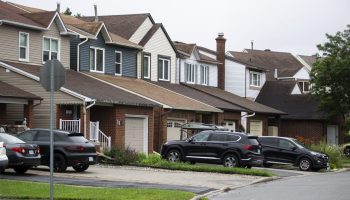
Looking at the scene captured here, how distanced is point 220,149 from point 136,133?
7.80 m

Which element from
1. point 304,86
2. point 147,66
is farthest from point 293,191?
point 304,86

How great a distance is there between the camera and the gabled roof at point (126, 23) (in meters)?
45.9

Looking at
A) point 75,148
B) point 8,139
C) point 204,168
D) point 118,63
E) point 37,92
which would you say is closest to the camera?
point 8,139

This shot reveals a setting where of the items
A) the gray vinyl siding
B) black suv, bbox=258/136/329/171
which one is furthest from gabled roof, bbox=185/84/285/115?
black suv, bbox=258/136/329/171

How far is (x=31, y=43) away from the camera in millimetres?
36500

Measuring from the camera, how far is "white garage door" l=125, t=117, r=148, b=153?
123 feet

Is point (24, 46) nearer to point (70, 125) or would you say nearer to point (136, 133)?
point (70, 125)

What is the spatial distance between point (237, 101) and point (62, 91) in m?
20.3

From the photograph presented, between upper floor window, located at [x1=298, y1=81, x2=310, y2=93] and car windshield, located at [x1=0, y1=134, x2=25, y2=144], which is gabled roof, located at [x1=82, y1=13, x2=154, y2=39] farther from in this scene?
car windshield, located at [x1=0, y1=134, x2=25, y2=144]

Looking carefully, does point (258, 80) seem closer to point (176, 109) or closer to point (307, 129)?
point (307, 129)

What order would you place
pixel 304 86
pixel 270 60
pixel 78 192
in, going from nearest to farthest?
pixel 78 192, pixel 304 86, pixel 270 60

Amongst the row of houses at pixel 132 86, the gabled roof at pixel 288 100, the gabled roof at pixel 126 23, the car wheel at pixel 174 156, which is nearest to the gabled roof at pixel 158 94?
the row of houses at pixel 132 86

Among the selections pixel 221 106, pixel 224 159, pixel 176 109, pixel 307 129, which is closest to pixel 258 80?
pixel 307 129

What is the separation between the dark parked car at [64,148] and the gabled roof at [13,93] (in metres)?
5.52
